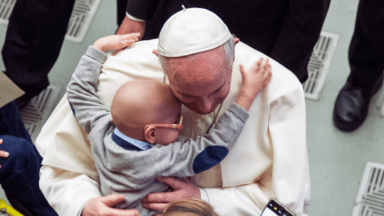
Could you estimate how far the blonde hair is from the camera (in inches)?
43.0

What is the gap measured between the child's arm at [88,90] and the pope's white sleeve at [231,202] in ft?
1.69

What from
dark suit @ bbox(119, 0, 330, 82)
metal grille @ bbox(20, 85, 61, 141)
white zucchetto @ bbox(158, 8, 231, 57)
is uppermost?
Answer: dark suit @ bbox(119, 0, 330, 82)

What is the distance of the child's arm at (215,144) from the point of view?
1.21 m

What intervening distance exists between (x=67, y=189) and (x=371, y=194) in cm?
186

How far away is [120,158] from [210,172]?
1.31 feet

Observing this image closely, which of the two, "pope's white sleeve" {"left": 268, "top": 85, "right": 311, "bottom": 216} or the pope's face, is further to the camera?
"pope's white sleeve" {"left": 268, "top": 85, "right": 311, "bottom": 216}

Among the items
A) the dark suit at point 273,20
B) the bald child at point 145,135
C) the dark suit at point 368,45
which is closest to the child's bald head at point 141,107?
the bald child at point 145,135

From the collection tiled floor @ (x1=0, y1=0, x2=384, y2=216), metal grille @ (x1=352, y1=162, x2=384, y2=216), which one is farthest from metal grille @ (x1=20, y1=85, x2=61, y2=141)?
metal grille @ (x1=352, y1=162, x2=384, y2=216)

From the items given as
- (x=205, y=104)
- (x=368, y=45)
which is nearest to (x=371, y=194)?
(x=368, y=45)

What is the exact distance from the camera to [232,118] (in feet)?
3.99

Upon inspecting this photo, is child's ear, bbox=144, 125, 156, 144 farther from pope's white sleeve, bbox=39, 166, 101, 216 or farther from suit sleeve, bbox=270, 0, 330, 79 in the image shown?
suit sleeve, bbox=270, 0, 330, 79

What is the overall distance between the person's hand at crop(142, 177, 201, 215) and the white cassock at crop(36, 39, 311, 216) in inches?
3.9

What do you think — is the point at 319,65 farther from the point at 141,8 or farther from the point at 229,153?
the point at 229,153

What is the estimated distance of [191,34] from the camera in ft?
3.43
